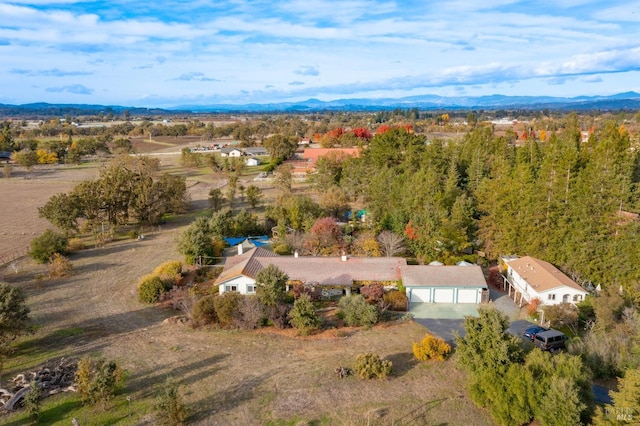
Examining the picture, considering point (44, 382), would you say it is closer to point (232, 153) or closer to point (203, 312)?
point (203, 312)

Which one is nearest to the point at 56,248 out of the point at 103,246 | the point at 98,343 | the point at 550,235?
the point at 103,246

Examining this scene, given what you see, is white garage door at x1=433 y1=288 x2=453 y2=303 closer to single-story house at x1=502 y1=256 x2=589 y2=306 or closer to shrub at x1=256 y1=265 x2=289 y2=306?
single-story house at x1=502 y1=256 x2=589 y2=306

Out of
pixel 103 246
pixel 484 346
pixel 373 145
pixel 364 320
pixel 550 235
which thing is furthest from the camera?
pixel 373 145

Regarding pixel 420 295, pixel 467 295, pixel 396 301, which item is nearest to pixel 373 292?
pixel 396 301

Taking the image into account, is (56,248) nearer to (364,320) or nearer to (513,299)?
(364,320)

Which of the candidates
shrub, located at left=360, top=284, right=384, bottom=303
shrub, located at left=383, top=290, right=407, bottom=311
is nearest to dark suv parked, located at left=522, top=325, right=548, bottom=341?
shrub, located at left=383, top=290, right=407, bottom=311

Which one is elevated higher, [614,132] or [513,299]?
[614,132]
